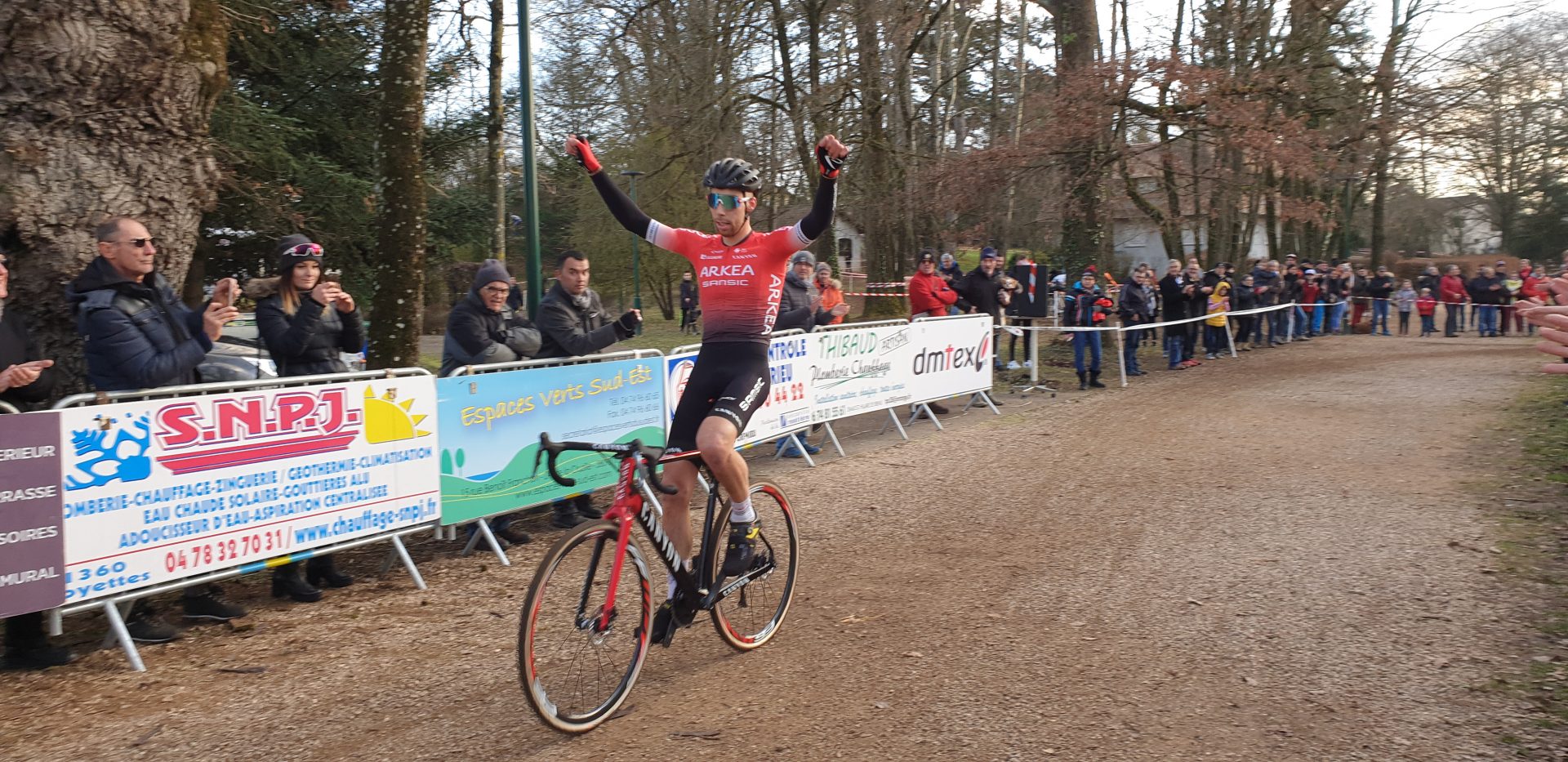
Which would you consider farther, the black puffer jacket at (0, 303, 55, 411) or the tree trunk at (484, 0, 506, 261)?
the tree trunk at (484, 0, 506, 261)

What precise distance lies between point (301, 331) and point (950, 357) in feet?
27.6

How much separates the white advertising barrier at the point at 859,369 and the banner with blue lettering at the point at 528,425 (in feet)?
7.97

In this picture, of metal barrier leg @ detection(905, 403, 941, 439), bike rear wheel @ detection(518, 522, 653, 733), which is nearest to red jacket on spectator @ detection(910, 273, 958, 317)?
metal barrier leg @ detection(905, 403, 941, 439)

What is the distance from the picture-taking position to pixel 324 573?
6629 mm

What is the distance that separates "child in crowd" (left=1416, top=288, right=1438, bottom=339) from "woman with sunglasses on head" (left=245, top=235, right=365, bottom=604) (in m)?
28.5

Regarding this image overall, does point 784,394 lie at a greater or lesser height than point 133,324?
lesser

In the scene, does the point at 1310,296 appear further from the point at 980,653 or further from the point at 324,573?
the point at 324,573

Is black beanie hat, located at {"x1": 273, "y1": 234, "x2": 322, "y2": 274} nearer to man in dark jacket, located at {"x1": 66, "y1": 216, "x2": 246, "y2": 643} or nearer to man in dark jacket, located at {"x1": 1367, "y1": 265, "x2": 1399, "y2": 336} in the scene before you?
man in dark jacket, located at {"x1": 66, "y1": 216, "x2": 246, "y2": 643}

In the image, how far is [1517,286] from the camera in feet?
94.4

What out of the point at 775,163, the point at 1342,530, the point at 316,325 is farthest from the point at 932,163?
the point at 316,325

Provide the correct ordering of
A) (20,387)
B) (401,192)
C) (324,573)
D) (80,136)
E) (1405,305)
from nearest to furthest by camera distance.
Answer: (20,387), (80,136), (324,573), (401,192), (1405,305)

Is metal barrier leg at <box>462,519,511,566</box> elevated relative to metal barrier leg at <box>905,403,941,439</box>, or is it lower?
lower

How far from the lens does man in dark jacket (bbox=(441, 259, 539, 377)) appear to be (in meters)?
7.81

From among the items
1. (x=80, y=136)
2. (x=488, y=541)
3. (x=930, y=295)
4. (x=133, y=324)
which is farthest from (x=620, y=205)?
(x=930, y=295)
